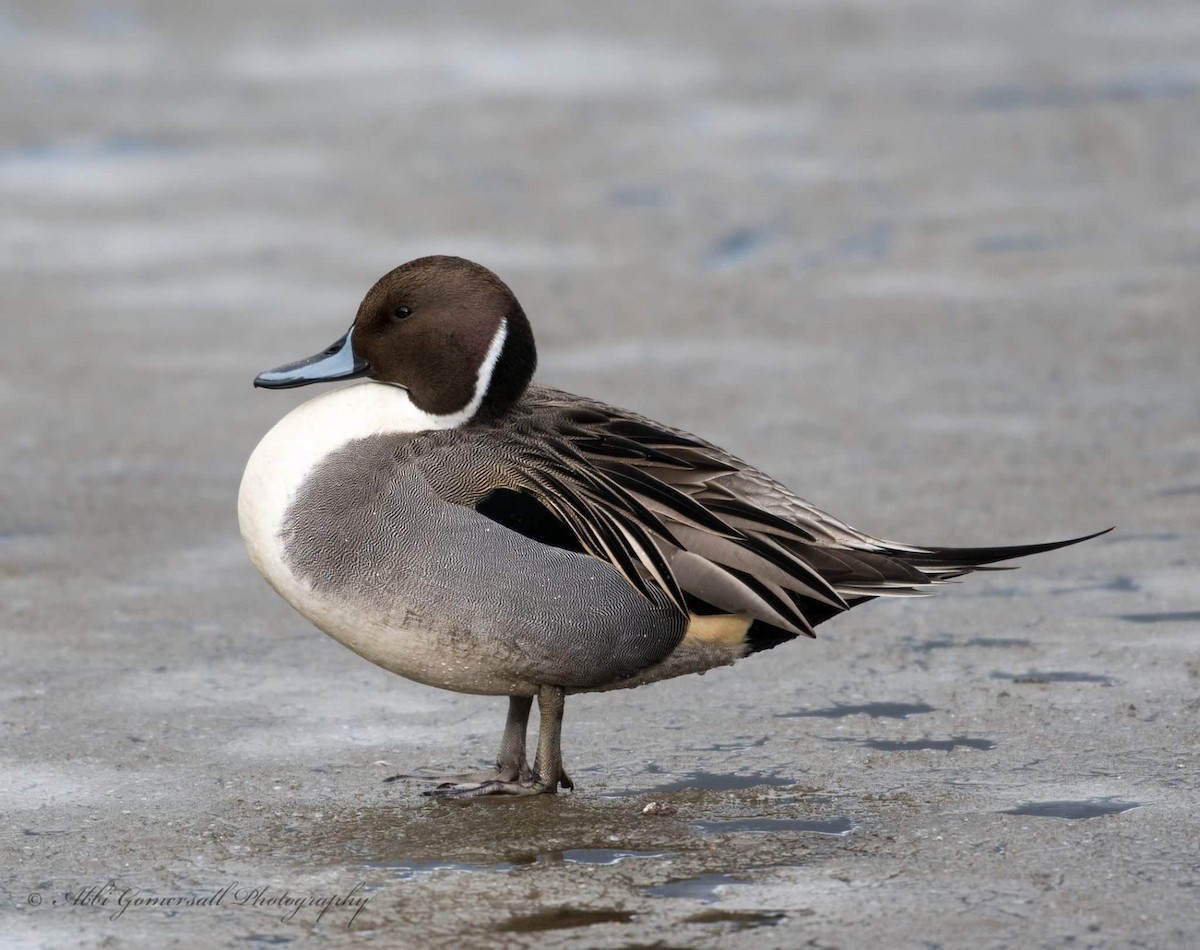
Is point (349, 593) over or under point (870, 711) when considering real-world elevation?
over

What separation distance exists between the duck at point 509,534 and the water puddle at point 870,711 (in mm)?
411

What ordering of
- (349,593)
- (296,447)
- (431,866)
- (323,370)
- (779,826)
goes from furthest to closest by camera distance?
1. (323,370)
2. (296,447)
3. (349,593)
4. (779,826)
5. (431,866)

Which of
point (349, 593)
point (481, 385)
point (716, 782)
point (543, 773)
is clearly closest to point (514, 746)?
point (543, 773)

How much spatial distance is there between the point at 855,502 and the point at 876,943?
3.07 metres

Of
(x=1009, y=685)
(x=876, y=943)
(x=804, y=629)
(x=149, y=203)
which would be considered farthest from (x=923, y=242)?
(x=876, y=943)

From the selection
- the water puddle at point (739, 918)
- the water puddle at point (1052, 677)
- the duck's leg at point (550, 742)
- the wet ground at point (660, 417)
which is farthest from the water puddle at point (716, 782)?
the water puddle at point (1052, 677)

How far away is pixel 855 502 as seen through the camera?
251 inches

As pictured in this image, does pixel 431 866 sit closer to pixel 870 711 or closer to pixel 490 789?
pixel 490 789

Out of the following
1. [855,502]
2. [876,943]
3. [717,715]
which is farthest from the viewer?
[855,502]

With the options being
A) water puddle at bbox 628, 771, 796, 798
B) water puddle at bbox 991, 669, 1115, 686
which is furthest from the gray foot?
water puddle at bbox 991, 669, 1115, 686

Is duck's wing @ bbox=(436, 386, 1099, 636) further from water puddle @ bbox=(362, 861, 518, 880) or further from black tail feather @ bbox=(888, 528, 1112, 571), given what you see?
water puddle @ bbox=(362, 861, 518, 880)

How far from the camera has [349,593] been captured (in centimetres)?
411

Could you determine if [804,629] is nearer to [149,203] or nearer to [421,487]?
[421,487]

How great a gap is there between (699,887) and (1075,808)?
0.91 meters
